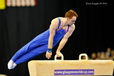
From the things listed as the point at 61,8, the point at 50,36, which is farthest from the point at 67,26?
the point at 61,8

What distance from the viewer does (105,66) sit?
11.9 feet

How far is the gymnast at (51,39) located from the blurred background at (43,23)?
25 centimetres

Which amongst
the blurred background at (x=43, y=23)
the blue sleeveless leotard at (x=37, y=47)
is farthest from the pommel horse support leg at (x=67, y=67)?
the blurred background at (x=43, y=23)

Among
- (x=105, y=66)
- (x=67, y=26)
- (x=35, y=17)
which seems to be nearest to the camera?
(x=105, y=66)

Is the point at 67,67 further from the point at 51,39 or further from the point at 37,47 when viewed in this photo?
the point at 37,47

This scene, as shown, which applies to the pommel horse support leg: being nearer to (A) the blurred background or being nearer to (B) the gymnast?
(B) the gymnast

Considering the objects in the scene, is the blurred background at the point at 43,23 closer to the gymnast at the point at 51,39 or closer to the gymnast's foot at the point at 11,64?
the gymnast's foot at the point at 11,64

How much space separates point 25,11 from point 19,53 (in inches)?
40.0

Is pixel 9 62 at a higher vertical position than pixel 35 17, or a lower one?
lower

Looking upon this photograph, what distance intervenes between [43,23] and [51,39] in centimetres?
102

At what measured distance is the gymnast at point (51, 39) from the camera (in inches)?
159

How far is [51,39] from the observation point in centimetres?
413

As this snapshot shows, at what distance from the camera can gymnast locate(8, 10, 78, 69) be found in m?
4.03

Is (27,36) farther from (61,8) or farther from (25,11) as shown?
(61,8)
